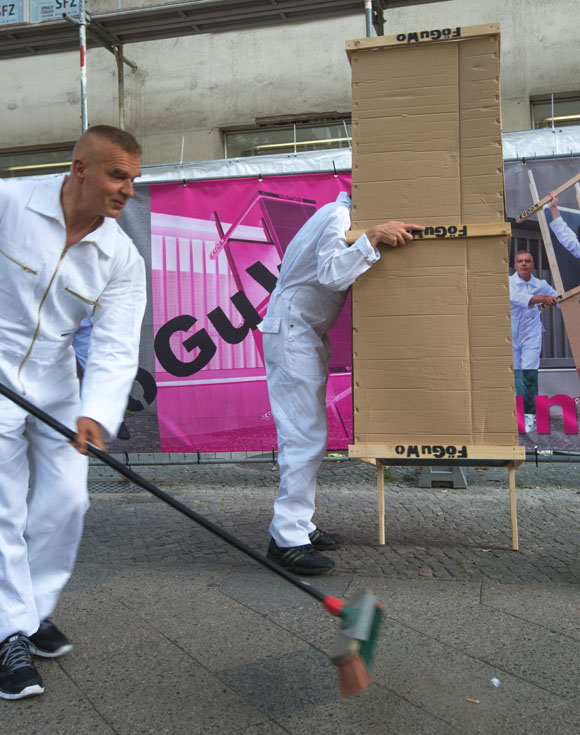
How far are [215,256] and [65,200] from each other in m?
3.55

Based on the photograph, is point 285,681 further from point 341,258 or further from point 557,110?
point 557,110

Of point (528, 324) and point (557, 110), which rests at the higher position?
point (557, 110)

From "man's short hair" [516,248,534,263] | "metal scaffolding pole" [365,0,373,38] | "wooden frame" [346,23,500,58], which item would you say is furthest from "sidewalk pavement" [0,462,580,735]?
"metal scaffolding pole" [365,0,373,38]

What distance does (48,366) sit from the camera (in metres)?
2.64

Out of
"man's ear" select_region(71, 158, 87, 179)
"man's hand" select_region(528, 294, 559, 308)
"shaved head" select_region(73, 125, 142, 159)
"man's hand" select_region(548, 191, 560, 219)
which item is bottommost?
"man's hand" select_region(528, 294, 559, 308)

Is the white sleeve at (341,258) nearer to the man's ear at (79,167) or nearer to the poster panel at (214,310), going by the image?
the man's ear at (79,167)

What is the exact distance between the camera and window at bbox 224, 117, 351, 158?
10273 millimetres

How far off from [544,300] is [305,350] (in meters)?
2.66

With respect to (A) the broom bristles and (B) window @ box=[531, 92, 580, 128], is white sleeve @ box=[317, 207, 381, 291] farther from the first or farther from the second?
(B) window @ box=[531, 92, 580, 128]

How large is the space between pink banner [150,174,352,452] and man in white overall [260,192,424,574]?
6.89ft

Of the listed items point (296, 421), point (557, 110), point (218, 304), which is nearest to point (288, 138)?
point (557, 110)

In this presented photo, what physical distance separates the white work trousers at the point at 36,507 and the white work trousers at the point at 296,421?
1229 millimetres

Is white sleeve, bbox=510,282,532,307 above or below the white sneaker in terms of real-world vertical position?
above

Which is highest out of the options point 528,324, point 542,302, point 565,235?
point 565,235
